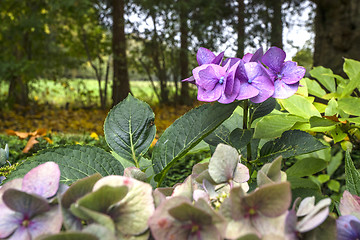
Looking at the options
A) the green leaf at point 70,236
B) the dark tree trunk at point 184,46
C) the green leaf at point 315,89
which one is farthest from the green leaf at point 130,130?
the dark tree trunk at point 184,46

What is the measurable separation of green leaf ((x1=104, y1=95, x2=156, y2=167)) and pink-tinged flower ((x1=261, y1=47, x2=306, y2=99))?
0.95ft

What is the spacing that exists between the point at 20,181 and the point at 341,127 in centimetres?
94

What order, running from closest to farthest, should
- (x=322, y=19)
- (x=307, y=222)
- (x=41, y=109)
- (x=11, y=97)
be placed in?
(x=307, y=222)
(x=322, y=19)
(x=11, y=97)
(x=41, y=109)

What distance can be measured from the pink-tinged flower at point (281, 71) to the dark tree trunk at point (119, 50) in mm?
9773

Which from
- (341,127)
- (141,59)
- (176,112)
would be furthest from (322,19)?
(141,59)

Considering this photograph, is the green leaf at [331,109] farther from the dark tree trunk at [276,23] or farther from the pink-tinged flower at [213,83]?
the dark tree trunk at [276,23]

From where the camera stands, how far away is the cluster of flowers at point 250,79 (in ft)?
2.05

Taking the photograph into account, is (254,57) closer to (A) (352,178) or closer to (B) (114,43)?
(A) (352,178)

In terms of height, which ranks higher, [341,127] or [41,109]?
[341,127]

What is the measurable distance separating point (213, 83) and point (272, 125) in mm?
279

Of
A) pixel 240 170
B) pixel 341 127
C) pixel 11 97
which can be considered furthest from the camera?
pixel 11 97

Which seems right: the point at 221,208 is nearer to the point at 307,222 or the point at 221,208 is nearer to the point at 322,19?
the point at 307,222

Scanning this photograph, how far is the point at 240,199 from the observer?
43 centimetres

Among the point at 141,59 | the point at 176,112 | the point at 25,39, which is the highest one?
the point at 25,39
